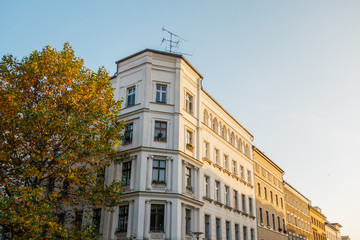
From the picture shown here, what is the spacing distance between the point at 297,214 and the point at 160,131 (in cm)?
4259

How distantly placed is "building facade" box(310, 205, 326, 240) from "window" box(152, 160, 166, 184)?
54.4 m

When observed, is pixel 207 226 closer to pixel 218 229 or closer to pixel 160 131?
pixel 218 229

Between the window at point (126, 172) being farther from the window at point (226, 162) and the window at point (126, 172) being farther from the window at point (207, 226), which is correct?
the window at point (226, 162)

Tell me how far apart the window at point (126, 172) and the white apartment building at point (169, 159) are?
0.08m

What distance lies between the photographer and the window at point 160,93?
31016mm

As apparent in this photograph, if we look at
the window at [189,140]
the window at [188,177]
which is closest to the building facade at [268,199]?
the window at [188,177]

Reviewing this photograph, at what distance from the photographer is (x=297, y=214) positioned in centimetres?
6291

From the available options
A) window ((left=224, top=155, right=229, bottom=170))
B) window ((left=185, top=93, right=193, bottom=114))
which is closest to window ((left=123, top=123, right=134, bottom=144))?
window ((left=185, top=93, right=193, bottom=114))

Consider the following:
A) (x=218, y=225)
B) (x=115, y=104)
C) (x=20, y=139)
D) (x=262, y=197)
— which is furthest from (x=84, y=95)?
(x=262, y=197)

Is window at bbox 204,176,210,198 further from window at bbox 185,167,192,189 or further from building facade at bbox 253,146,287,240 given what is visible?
building facade at bbox 253,146,287,240

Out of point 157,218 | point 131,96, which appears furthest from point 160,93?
point 157,218

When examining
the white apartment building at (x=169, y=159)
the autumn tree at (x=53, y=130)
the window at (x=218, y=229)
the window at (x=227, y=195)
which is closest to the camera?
the autumn tree at (x=53, y=130)

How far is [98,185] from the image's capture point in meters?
25.3

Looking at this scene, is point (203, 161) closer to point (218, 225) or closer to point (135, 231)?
point (218, 225)
